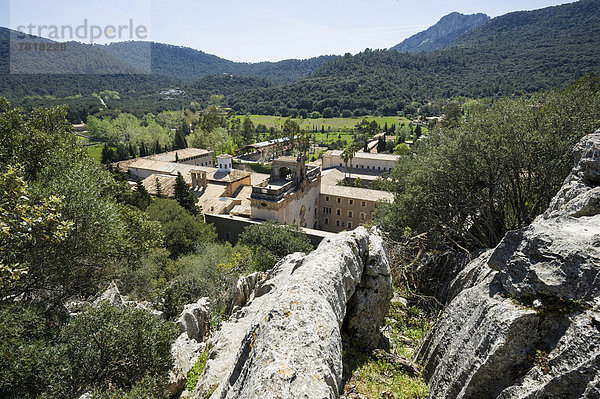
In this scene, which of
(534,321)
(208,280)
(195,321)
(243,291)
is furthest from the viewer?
(208,280)

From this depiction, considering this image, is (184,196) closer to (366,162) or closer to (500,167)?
(500,167)

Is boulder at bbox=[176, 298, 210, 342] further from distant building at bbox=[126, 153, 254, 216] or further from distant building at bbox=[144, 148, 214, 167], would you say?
distant building at bbox=[144, 148, 214, 167]

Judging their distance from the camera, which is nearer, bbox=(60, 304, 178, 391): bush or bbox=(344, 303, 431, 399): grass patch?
bbox=(344, 303, 431, 399): grass patch

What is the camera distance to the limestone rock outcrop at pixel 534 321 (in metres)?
4.43

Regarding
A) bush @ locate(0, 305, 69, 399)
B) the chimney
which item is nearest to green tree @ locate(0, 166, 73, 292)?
bush @ locate(0, 305, 69, 399)

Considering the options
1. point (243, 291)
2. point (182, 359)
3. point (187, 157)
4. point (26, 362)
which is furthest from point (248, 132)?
point (26, 362)

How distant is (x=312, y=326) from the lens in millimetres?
5598

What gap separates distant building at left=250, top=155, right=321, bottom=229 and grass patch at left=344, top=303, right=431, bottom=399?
25.8 m

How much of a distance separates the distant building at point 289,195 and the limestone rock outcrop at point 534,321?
28.4 m

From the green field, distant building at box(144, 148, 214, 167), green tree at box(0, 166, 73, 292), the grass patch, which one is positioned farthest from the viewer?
the green field

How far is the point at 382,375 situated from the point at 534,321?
3.94 meters

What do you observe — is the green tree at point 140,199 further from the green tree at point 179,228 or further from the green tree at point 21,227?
the green tree at point 21,227

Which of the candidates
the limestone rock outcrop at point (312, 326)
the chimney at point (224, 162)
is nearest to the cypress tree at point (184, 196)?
the chimney at point (224, 162)

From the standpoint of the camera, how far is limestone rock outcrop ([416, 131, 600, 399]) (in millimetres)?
4434
